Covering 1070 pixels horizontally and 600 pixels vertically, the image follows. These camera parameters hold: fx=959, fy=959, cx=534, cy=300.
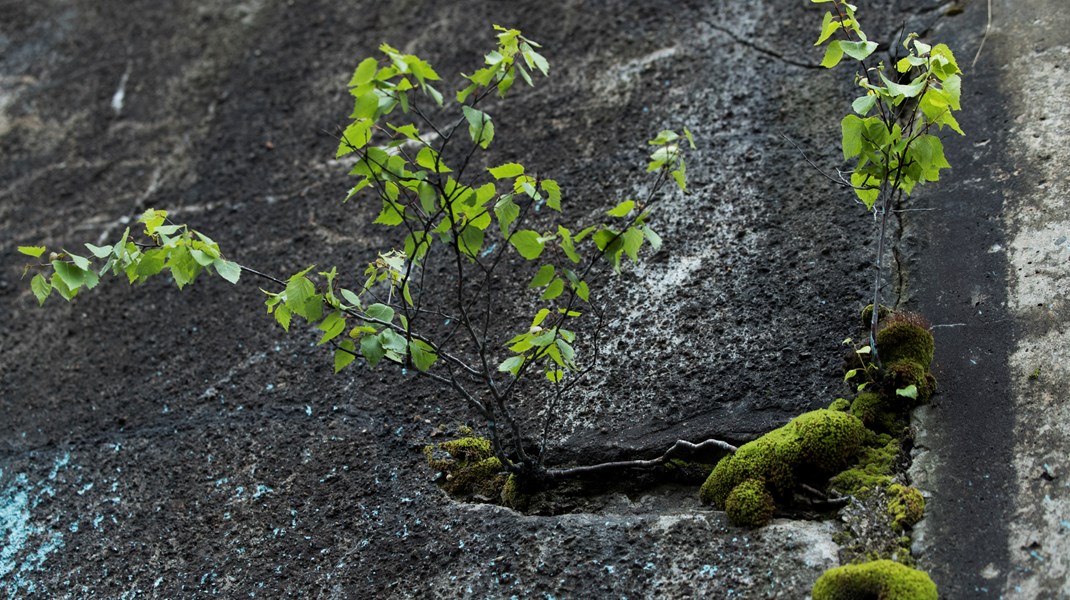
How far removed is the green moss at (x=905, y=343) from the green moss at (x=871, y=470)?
155mm

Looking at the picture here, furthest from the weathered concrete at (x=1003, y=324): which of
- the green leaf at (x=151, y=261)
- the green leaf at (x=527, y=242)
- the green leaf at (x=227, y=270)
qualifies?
the green leaf at (x=151, y=261)

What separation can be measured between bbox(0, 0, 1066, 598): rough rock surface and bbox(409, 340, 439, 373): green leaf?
34 cm

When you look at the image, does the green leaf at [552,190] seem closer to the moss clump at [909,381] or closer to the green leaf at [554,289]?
the green leaf at [554,289]

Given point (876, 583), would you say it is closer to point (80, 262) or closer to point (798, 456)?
point (798, 456)

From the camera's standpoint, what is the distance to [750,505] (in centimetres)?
162

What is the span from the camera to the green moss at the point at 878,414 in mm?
1698

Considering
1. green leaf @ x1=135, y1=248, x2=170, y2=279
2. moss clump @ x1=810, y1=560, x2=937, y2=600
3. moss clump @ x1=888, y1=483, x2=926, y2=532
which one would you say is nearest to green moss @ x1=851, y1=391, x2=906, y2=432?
moss clump @ x1=888, y1=483, x2=926, y2=532

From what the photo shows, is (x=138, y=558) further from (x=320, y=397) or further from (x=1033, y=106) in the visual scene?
(x=1033, y=106)

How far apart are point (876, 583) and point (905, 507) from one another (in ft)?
0.56

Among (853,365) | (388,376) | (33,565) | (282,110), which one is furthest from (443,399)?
(282,110)

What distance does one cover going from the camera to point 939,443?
163 centimetres

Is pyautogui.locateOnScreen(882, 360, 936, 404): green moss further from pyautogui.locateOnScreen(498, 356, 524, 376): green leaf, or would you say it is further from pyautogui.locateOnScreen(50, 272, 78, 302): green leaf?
pyautogui.locateOnScreen(50, 272, 78, 302): green leaf

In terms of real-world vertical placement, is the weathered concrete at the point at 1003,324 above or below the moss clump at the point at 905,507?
above

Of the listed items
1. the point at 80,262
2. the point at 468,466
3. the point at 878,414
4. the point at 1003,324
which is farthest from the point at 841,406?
the point at 80,262
